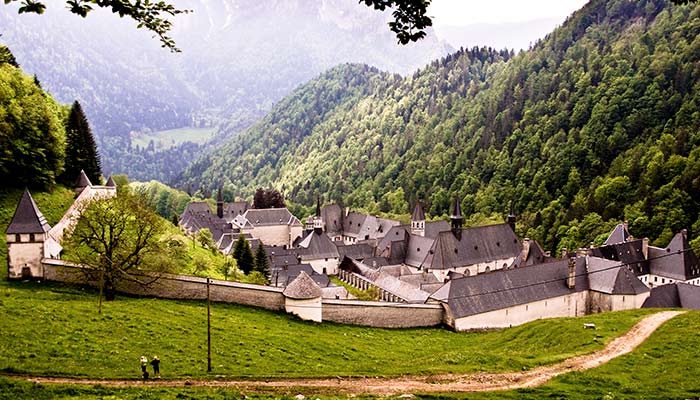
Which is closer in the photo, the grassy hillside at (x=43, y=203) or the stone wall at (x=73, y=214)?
the stone wall at (x=73, y=214)

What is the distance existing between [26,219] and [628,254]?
7379 centimetres

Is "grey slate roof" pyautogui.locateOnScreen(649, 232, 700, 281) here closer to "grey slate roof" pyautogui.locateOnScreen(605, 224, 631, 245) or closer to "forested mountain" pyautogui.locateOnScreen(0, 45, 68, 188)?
"grey slate roof" pyautogui.locateOnScreen(605, 224, 631, 245)

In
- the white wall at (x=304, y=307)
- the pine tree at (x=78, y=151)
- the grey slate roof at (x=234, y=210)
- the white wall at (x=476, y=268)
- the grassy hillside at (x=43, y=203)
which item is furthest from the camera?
the grey slate roof at (x=234, y=210)

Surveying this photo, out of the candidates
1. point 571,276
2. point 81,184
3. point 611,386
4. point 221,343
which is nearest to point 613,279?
point 571,276

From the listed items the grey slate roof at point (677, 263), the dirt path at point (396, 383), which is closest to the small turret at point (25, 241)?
the dirt path at point (396, 383)

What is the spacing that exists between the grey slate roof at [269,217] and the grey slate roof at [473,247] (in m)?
35.8

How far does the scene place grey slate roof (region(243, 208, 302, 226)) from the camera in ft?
365

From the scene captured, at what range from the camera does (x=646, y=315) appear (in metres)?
46.9

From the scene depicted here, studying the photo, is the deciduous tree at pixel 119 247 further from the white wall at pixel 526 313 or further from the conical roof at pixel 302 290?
the white wall at pixel 526 313

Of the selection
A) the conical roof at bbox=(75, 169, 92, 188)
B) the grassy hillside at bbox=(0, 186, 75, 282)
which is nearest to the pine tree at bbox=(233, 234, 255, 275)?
the conical roof at bbox=(75, 169, 92, 188)

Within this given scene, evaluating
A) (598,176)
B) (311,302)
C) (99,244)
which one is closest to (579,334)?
(311,302)

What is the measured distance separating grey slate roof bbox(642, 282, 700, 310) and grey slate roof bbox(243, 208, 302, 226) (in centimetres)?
6967

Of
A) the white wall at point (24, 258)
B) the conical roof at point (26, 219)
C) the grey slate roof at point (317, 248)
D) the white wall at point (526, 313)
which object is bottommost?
the white wall at point (526, 313)

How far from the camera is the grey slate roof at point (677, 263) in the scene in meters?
74.6
